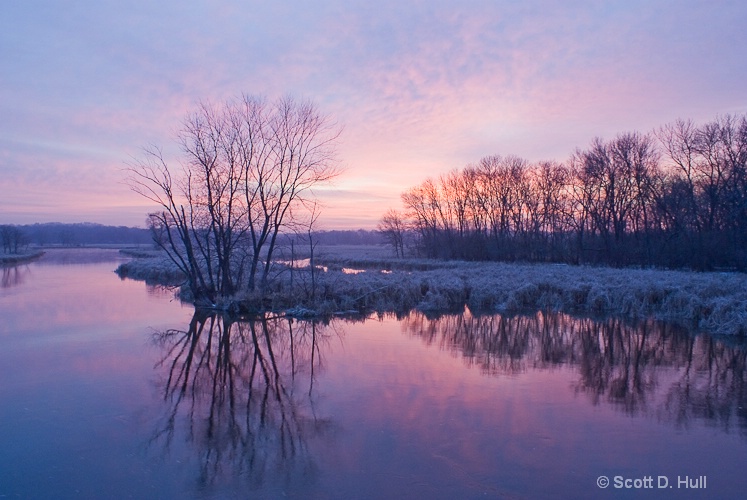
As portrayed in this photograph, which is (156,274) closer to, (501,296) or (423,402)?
(501,296)

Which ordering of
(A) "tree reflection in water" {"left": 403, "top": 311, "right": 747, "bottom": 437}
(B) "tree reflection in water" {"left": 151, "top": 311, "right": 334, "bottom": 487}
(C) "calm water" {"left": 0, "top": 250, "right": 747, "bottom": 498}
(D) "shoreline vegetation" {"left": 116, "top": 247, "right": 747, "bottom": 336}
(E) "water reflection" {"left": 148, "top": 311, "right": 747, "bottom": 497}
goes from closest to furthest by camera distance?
1. (C) "calm water" {"left": 0, "top": 250, "right": 747, "bottom": 498}
2. (E) "water reflection" {"left": 148, "top": 311, "right": 747, "bottom": 497}
3. (B) "tree reflection in water" {"left": 151, "top": 311, "right": 334, "bottom": 487}
4. (A) "tree reflection in water" {"left": 403, "top": 311, "right": 747, "bottom": 437}
5. (D) "shoreline vegetation" {"left": 116, "top": 247, "right": 747, "bottom": 336}

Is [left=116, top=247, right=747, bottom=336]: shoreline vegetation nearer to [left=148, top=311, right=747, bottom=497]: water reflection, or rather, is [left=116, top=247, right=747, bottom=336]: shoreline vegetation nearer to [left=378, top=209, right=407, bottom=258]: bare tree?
[left=148, top=311, right=747, bottom=497]: water reflection

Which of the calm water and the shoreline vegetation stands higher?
the shoreline vegetation

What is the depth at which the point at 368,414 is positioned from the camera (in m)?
7.39

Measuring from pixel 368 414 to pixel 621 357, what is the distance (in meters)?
6.76

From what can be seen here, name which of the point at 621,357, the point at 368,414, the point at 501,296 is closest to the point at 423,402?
the point at 368,414

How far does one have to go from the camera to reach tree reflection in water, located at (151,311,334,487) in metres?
5.77

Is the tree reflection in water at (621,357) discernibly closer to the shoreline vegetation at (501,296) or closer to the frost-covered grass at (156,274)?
the shoreline vegetation at (501,296)

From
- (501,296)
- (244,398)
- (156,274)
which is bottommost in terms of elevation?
(244,398)

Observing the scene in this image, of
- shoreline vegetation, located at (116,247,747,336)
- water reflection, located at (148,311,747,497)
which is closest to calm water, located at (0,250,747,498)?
water reflection, located at (148,311,747,497)

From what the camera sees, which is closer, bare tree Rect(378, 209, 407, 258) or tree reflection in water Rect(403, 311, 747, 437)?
tree reflection in water Rect(403, 311, 747, 437)

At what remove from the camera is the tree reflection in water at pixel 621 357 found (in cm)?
792

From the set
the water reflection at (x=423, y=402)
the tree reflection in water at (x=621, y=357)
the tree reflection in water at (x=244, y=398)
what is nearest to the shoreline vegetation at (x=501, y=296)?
the tree reflection in water at (x=621, y=357)

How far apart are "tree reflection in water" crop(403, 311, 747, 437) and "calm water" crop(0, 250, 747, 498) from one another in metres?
0.07
